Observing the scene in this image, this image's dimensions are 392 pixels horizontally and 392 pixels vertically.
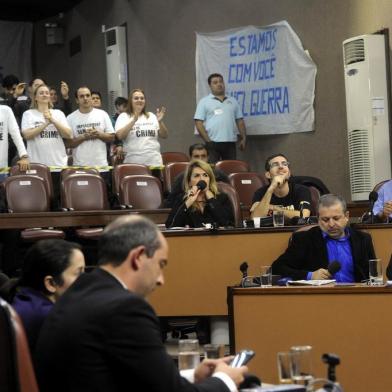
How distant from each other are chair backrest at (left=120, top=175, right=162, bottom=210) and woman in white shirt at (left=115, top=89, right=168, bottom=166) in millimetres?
863

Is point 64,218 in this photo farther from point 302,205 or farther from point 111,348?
point 111,348

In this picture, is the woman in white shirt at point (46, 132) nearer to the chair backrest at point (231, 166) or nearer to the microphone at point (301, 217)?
the chair backrest at point (231, 166)

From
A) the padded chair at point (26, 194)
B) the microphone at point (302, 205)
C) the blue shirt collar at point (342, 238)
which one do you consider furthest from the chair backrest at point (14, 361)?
the padded chair at point (26, 194)

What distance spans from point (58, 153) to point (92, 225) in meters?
1.23

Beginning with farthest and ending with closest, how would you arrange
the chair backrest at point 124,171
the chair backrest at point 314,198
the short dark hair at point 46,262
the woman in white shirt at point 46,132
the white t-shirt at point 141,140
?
the white t-shirt at point 141,140
the chair backrest at point 124,171
the woman in white shirt at point 46,132
the chair backrest at point 314,198
the short dark hair at point 46,262

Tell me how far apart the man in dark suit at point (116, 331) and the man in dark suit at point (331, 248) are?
3.10 m

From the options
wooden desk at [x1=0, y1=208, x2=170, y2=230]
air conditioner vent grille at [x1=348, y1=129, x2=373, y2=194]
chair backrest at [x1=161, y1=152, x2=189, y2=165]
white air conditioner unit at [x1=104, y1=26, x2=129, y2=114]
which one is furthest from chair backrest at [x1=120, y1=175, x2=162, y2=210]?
white air conditioner unit at [x1=104, y1=26, x2=129, y2=114]

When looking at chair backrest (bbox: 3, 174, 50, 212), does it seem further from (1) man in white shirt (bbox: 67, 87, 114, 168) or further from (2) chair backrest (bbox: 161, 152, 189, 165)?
(2) chair backrest (bbox: 161, 152, 189, 165)

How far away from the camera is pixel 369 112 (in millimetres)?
10078

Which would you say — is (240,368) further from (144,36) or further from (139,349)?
(144,36)

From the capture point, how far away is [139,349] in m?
2.48

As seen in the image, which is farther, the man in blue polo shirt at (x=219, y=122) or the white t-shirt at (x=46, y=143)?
the man in blue polo shirt at (x=219, y=122)

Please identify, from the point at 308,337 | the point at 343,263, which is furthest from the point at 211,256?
the point at 308,337

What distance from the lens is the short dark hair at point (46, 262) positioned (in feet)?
11.1
